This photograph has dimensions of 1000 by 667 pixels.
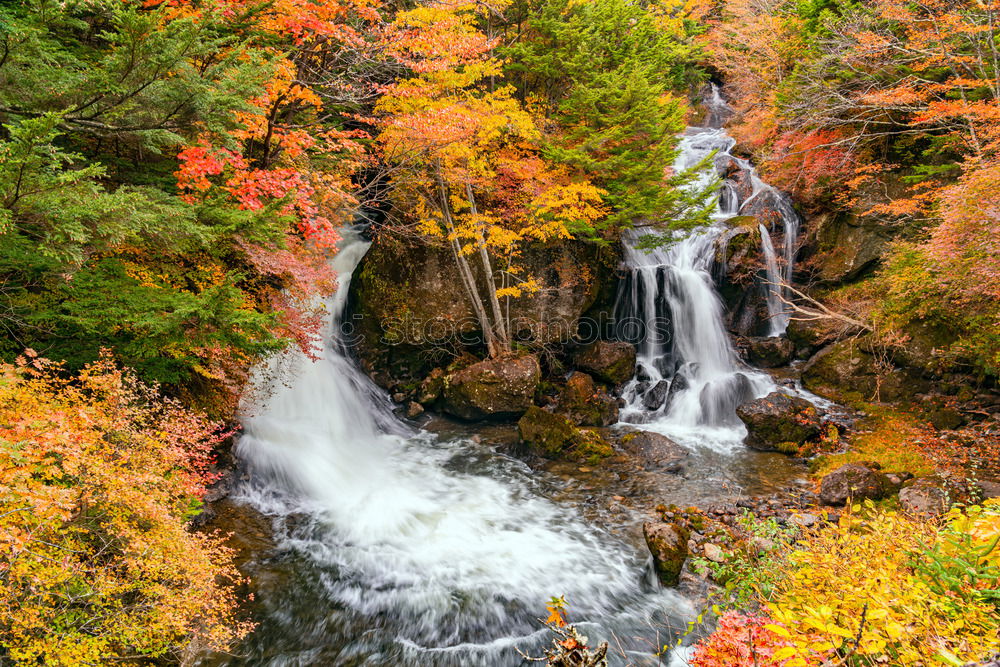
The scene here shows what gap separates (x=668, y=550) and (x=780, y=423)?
5.60 meters

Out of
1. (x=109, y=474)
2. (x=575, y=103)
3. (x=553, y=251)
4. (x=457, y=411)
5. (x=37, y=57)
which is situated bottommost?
(x=457, y=411)

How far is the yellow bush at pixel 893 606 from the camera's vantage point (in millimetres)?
1963

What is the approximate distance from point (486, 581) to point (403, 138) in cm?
889

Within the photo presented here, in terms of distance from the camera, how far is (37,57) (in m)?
3.96

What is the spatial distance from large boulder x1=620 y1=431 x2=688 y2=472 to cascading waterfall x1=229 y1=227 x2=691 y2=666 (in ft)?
8.67

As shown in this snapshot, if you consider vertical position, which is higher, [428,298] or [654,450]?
[428,298]

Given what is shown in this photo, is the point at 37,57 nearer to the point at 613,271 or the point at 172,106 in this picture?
the point at 172,106

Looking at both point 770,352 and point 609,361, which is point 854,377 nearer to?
point 770,352

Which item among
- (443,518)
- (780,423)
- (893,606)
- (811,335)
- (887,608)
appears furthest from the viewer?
(811,335)

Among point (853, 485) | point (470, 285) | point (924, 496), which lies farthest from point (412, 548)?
point (924, 496)

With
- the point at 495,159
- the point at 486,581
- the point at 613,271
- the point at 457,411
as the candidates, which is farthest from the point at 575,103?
the point at 486,581

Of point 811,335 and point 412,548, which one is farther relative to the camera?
point 811,335

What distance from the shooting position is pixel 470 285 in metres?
11.8

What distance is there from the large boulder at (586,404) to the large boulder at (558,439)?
1.22 meters
